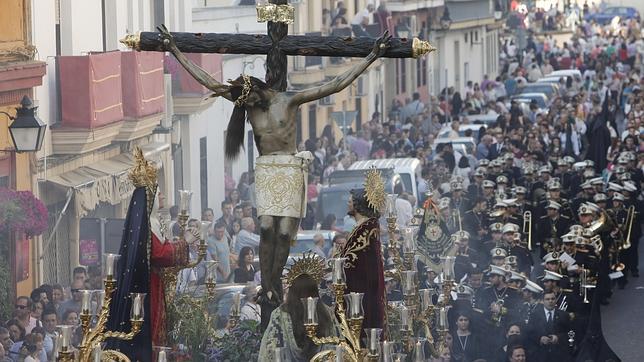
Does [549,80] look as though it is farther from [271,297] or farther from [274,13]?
[271,297]

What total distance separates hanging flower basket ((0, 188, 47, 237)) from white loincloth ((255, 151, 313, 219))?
764cm

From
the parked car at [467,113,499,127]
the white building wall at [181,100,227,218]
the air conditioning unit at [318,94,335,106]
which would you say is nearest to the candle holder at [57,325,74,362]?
the white building wall at [181,100,227,218]

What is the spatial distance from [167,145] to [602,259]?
18.4ft

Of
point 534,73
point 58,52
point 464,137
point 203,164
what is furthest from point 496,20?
point 58,52

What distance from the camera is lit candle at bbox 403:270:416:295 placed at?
44.1ft

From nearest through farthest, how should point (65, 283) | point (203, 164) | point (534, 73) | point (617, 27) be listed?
point (65, 283) < point (203, 164) < point (534, 73) < point (617, 27)

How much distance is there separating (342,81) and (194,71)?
0.74m

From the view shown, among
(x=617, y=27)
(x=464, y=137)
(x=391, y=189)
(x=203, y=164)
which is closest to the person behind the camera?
(x=391, y=189)

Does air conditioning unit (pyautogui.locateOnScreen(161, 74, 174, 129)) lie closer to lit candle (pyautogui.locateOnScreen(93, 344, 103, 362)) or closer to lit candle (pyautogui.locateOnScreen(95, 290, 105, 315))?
lit candle (pyautogui.locateOnScreen(95, 290, 105, 315))

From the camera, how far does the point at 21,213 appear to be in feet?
63.5

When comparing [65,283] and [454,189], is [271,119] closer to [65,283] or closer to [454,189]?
[65,283]

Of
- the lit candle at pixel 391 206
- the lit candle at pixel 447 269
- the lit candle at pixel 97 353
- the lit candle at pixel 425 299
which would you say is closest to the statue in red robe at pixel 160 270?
the lit candle at pixel 97 353

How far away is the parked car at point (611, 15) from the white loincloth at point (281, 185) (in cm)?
7403

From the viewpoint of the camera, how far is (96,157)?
25.1 metres
